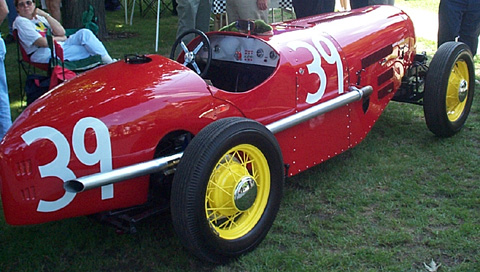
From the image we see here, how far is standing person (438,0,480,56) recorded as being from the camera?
5797 millimetres

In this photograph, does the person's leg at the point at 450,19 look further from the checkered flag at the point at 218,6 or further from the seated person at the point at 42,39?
the seated person at the point at 42,39

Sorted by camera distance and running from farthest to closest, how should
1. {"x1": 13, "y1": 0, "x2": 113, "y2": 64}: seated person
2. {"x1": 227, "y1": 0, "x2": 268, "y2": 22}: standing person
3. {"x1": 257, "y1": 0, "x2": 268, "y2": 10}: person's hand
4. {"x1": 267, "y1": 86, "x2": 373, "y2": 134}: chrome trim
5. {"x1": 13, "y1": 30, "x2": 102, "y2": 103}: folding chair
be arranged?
{"x1": 227, "y1": 0, "x2": 268, "y2": 22}: standing person < {"x1": 257, "y1": 0, "x2": 268, "y2": 10}: person's hand < {"x1": 13, "y1": 0, "x2": 113, "y2": 64}: seated person < {"x1": 13, "y1": 30, "x2": 102, "y2": 103}: folding chair < {"x1": 267, "y1": 86, "x2": 373, "y2": 134}: chrome trim

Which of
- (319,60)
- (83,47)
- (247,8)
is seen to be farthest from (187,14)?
(319,60)

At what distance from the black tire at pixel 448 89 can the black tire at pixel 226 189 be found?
6.37 ft

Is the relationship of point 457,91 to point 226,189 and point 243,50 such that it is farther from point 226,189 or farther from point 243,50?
point 226,189

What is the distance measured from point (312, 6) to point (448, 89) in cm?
231

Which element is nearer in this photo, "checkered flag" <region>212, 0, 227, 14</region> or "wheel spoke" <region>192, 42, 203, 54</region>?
"wheel spoke" <region>192, 42, 203, 54</region>

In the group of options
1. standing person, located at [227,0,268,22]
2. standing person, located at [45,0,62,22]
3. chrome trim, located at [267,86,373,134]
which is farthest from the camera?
standing person, located at [45,0,62,22]

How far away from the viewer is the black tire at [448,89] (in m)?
4.23

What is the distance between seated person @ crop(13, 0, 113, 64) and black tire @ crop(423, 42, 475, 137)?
136 inches

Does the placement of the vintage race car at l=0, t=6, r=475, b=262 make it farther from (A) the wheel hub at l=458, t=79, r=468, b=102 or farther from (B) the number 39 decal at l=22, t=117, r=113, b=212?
(A) the wheel hub at l=458, t=79, r=468, b=102

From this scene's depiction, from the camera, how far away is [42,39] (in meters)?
5.36

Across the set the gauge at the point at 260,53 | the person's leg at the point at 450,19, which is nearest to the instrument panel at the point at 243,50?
the gauge at the point at 260,53

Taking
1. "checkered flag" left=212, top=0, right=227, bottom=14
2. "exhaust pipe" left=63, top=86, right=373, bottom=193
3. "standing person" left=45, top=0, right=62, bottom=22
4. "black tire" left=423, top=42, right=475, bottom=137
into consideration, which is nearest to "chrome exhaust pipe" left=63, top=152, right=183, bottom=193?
"exhaust pipe" left=63, top=86, right=373, bottom=193
